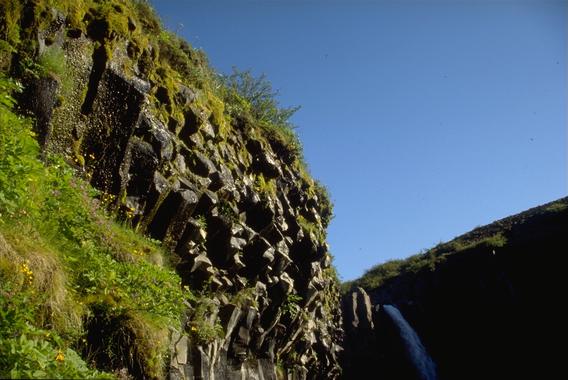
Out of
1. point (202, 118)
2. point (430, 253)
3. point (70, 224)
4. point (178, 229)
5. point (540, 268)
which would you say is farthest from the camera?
point (430, 253)

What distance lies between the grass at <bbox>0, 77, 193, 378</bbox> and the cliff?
1.0 inches

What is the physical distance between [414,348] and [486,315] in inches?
207

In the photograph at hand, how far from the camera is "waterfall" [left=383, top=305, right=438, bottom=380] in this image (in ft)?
89.4

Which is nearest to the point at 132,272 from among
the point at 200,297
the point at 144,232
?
the point at 144,232

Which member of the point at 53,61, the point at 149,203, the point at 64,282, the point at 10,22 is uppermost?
the point at 10,22

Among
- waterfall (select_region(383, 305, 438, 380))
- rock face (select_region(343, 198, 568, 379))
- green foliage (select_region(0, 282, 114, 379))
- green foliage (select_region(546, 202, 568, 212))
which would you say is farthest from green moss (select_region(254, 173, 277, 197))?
green foliage (select_region(546, 202, 568, 212))

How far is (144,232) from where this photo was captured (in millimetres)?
8539

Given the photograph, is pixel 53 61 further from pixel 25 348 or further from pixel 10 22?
pixel 25 348

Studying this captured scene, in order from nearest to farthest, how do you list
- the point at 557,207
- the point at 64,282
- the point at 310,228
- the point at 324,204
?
the point at 64,282 → the point at 310,228 → the point at 324,204 → the point at 557,207

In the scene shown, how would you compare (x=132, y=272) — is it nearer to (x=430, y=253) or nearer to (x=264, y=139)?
(x=264, y=139)

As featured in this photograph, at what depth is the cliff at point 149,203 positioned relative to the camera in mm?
5406

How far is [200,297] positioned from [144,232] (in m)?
1.97

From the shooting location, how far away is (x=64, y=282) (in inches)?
193

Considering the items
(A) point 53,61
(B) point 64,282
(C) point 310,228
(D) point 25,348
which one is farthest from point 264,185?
(D) point 25,348
